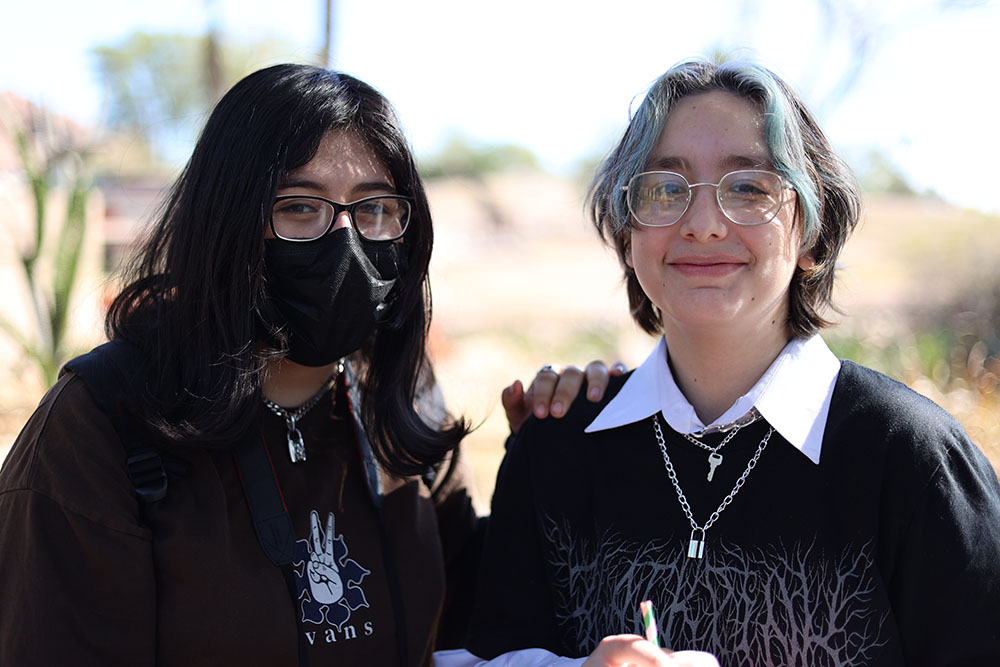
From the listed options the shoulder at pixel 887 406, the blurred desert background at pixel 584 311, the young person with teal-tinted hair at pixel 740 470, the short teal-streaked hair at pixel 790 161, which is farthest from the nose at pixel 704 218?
the blurred desert background at pixel 584 311

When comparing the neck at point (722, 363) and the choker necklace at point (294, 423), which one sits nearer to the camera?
the neck at point (722, 363)

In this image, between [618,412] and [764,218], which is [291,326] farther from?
[764,218]

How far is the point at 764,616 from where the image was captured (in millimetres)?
1954

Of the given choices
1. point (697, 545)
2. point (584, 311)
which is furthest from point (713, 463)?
point (584, 311)

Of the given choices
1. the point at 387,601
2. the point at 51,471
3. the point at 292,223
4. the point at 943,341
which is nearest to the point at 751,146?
the point at 292,223

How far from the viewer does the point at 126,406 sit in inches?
82.4

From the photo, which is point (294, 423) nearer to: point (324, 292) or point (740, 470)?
point (324, 292)

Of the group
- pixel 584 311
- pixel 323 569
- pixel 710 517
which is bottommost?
pixel 323 569

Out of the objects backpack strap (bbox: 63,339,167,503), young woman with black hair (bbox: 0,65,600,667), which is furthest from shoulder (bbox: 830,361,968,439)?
backpack strap (bbox: 63,339,167,503)

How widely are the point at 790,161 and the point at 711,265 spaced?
305 mm

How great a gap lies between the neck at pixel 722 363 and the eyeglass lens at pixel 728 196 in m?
0.28

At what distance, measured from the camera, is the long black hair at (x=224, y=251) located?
2.19 metres

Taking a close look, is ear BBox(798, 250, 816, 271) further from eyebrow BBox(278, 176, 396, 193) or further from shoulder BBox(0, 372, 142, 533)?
shoulder BBox(0, 372, 142, 533)

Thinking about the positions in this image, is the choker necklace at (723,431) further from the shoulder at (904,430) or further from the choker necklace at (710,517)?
the shoulder at (904,430)
